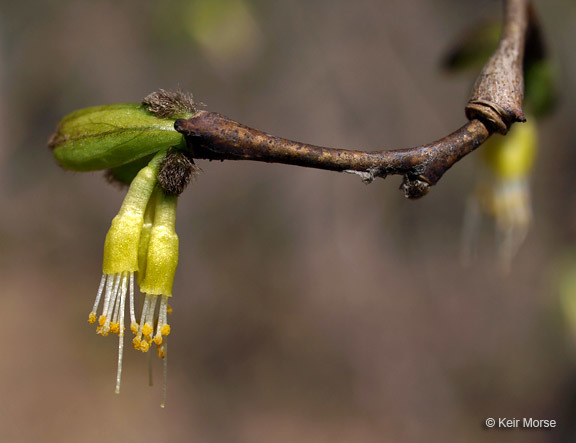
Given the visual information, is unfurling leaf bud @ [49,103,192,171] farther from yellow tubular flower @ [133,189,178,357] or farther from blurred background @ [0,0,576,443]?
blurred background @ [0,0,576,443]

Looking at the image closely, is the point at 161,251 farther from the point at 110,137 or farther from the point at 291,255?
the point at 291,255

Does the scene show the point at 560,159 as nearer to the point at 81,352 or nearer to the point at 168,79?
the point at 168,79

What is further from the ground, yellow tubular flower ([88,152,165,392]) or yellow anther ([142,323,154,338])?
yellow tubular flower ([88,152,165,392])

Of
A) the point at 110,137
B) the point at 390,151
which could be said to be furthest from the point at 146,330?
the point at 390,151

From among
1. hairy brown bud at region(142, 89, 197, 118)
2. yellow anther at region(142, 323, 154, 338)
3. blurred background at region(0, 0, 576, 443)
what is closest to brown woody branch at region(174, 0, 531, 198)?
hairy brown bud at region(142, 89, 197, 118)

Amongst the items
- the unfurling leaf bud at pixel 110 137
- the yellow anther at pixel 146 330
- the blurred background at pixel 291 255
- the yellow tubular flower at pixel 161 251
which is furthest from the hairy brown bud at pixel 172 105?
the blurred background at pixel 291 255
